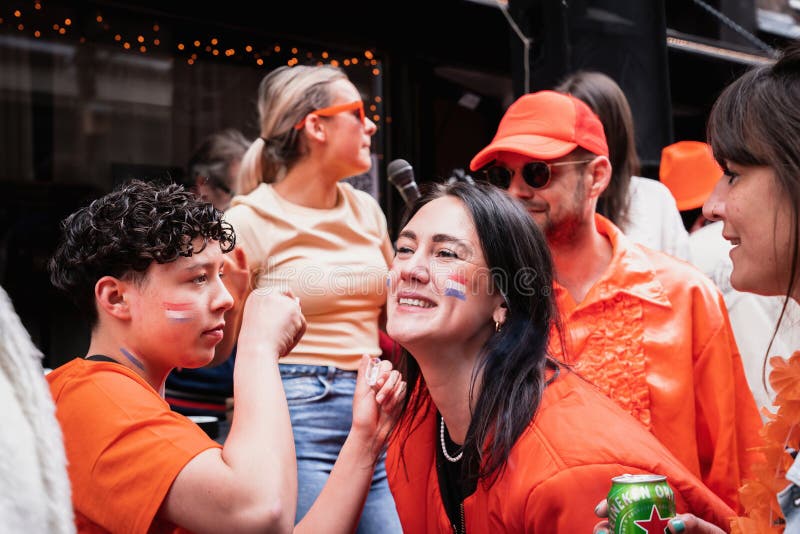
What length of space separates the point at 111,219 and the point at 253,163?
5.05 feet

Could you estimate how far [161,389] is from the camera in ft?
6.75

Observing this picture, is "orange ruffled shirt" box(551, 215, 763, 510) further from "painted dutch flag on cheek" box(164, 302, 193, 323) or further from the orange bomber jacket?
"painted dutch flag on cheek" box(164, 302, 193, 323)

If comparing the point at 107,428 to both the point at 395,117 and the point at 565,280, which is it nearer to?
the point at 565,280

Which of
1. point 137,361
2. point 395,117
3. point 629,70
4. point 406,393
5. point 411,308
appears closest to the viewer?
point 137,361

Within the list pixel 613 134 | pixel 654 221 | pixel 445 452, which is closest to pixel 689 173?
pixel 654 221

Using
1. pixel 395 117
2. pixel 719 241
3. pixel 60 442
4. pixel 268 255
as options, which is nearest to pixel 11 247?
pixel 268 255

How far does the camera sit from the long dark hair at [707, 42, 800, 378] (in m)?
1.60

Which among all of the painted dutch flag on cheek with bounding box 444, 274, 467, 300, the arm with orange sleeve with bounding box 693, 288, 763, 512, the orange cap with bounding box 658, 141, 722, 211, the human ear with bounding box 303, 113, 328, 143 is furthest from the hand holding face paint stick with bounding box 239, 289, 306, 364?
the orange cap with bounding box 658, 141, 722, 211

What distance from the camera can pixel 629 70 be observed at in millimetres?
4105

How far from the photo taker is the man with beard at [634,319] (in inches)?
94.8

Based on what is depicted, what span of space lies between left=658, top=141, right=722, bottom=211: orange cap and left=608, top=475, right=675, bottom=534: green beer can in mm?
3339

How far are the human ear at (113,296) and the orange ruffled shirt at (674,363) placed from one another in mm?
1228

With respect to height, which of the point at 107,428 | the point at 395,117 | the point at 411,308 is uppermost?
the point at 395,117

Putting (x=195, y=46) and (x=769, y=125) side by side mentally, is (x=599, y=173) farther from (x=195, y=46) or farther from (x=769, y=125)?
(x=195, y=46)
